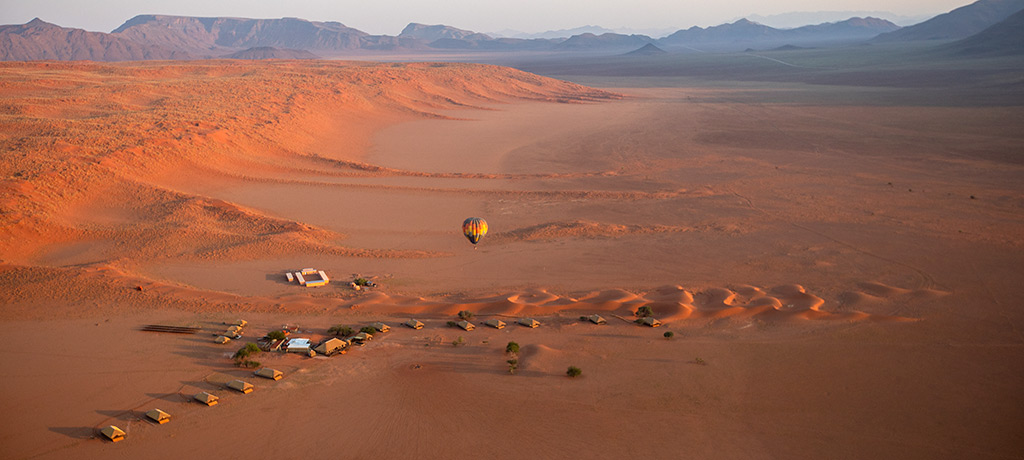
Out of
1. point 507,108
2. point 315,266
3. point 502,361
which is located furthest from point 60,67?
point 502,361

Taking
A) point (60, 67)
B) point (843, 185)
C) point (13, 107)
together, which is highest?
point (60, 67)

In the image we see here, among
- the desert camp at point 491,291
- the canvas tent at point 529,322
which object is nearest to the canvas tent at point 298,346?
the desert camp at point 491,291

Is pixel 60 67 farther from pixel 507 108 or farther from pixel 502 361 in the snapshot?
pixel 502 361

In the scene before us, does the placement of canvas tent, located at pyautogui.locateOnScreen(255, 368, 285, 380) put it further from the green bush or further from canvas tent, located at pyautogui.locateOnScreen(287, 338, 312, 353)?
canvas tent, located at pyautogui.locateOnScreen(287, 338, 312, 353)

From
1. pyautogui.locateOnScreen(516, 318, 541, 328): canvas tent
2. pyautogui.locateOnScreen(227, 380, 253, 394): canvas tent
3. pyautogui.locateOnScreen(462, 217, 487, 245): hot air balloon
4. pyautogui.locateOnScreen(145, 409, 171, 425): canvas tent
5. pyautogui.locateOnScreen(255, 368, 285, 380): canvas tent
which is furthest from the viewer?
pyautogui.locateOnScreen(462, 217, 487, 245): hot air balloon

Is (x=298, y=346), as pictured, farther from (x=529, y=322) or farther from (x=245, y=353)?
(x=529, y=322)

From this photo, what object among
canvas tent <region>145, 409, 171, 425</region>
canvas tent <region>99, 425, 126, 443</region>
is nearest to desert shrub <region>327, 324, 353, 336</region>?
canvas tent <region>145, 409, 171, 425</region>

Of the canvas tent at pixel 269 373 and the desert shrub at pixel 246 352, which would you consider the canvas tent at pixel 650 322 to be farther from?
the desert shrub at pixel 246 352

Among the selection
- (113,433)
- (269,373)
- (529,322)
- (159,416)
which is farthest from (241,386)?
(529,322)
